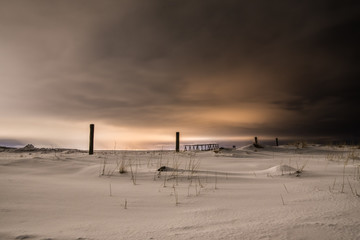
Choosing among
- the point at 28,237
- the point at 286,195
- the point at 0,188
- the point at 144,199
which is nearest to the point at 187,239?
the point at 28,237

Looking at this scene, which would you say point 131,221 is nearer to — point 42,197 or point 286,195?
point 42,197

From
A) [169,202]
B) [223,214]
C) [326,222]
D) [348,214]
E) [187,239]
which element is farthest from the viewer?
[169,202]

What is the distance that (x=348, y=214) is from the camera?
5.36 ft

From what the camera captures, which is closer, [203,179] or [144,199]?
[144,199]

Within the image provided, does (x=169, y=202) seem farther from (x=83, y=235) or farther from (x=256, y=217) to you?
(x=83, y=235)

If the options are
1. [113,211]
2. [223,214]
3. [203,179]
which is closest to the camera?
[223,214]

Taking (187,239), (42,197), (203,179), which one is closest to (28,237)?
(187,239)

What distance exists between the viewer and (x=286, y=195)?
7.92 feet

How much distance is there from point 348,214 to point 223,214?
0.85 meters

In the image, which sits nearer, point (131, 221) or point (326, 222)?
point (326, 222)

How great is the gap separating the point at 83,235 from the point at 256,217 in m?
1.14

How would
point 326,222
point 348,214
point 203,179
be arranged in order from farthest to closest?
point 203,179 → point 348,214 → point 326,222

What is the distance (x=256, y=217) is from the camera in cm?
166

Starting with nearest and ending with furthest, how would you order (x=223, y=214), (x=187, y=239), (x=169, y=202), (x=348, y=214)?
(x=187, y=239) < (x=348, y=214) < (x=223, y=214) < (x=169, y=202)
